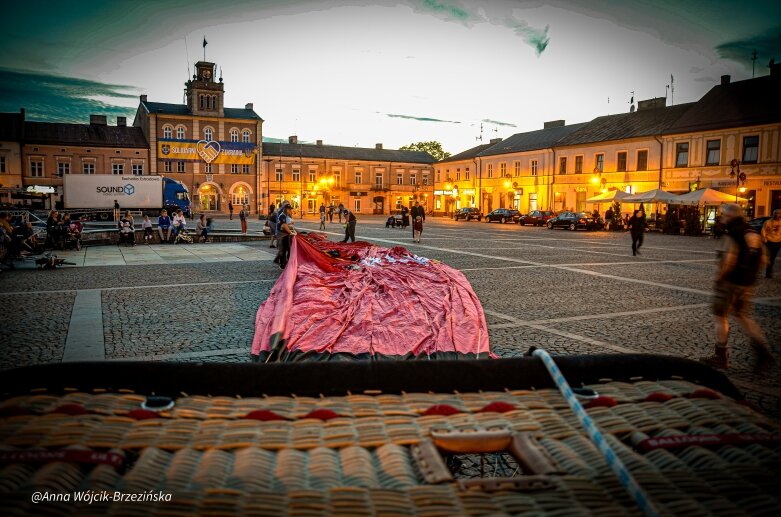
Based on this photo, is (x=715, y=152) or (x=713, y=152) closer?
(x=715, y=152)

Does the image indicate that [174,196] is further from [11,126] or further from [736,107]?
[736,107]

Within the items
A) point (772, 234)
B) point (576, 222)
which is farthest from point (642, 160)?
point (772, 234)

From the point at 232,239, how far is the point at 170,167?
145 feet

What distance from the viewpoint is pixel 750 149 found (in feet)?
119

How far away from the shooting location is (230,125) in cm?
6731

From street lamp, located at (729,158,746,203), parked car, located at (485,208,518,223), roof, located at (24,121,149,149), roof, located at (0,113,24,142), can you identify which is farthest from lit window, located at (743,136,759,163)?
roof, located at (0,113,24,142)

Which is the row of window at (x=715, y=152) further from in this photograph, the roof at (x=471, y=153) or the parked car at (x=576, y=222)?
the roof at (x=471, y=153)

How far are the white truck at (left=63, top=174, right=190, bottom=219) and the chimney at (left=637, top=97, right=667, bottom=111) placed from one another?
45.8 metres

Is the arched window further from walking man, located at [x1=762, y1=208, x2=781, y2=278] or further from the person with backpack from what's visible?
the person with backpack

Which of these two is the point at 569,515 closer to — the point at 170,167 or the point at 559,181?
the point at 559,181

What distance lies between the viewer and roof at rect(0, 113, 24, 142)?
5756 centimetres

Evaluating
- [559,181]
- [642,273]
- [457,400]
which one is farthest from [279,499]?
[559,181]

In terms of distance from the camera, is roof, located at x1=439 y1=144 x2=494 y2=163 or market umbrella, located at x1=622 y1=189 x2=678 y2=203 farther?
roof, located at x1=439 y1=144 x2=494 y2=163

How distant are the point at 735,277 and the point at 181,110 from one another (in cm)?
7195
